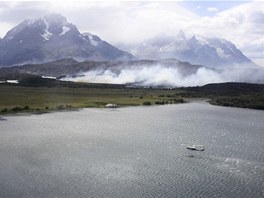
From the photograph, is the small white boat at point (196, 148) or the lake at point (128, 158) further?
the small white boat at point (196, 148)

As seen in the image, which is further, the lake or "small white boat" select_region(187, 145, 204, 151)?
"small white boat" select_region(187, 145, 204, 151)

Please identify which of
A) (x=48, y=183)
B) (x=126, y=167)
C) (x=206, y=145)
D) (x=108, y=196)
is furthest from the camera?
(x=206, y=145)

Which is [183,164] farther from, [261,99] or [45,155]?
[261,99]

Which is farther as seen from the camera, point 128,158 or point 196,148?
point 196,148

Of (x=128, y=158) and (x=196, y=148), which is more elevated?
(x=196, y=148)

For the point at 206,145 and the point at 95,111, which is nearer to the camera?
the point at 206,145

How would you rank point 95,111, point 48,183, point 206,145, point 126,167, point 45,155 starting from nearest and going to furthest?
point 48,183, point 126,167, point 45,155, point 206,145, point 95,111

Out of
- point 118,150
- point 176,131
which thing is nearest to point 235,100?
point 176,131
